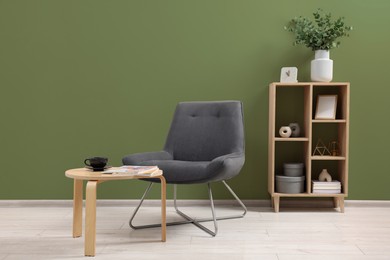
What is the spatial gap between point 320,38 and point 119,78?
1.70m

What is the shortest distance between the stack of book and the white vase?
2.70 feet

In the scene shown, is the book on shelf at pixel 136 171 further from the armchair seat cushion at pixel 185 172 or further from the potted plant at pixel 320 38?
the potted plant at pixel 320 38

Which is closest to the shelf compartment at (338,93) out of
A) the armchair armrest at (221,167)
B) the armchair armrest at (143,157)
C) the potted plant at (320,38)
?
the potted plant at (320,38)

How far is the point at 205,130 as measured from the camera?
11.7 feet

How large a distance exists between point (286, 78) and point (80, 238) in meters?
2.03

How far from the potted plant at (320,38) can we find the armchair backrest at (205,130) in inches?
29.0

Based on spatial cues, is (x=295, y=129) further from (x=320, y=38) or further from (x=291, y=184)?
(x=320, y=38)

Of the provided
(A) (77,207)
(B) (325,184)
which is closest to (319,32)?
(B) (325,184)

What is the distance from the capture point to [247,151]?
3969 millimetres

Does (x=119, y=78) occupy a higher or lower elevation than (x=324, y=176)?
higher

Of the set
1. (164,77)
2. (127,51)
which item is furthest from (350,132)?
(127,51)

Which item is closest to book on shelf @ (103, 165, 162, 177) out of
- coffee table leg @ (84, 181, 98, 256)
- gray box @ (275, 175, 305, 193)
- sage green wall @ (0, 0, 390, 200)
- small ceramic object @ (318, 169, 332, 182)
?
coffee table leg @ (84, 181, 98, 256)

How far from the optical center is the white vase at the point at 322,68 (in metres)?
3.66

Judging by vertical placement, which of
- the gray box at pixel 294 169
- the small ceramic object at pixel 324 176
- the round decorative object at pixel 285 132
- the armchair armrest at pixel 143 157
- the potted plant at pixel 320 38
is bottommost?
the small ceramic object at pixel 324 176
